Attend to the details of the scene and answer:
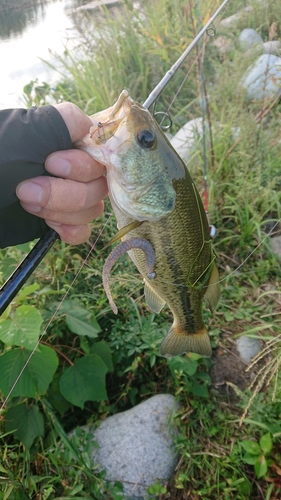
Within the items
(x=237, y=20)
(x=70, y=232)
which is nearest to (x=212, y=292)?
(x=70, y=232)

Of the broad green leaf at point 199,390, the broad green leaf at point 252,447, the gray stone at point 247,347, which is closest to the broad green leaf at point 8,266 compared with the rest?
the broad green leaf at point 199,390

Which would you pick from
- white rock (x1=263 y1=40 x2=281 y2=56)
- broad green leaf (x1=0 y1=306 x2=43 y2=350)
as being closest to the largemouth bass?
broad green leaf (x1=0 y1=306 x2=43 y2=350)

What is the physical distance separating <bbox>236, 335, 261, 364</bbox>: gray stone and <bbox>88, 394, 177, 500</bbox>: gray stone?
525 millimetres

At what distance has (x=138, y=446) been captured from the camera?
85.0 inches

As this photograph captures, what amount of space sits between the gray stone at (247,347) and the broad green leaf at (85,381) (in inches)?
36.3

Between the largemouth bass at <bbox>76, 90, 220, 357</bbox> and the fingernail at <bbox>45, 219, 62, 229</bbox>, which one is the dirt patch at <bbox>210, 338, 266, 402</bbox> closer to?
the largemouth bass at <bbox>76, 90, 220, 357</bbox>

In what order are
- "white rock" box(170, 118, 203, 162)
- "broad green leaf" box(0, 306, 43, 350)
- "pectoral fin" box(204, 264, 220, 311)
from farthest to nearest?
"white rock" box(170, 118, 203, 162), "broad green leaf" box(0, 306, 43, 350), "pectoral fin" box(204, 264, 220, 311)

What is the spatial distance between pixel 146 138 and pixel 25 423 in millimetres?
1591

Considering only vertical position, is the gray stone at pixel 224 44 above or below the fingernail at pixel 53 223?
above

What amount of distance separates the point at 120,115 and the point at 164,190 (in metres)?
0.29

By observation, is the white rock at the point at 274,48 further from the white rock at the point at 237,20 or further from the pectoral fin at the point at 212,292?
the pectoral fin at the point at 212,292

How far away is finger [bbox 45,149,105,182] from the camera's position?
1289 millimetres

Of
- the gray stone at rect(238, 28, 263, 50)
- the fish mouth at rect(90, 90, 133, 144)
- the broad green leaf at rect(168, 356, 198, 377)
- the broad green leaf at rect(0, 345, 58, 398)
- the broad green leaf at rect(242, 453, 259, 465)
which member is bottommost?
the broad green leaf at rect(242, 453, 259, 465)

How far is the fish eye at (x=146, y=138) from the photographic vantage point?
128 centimetres
